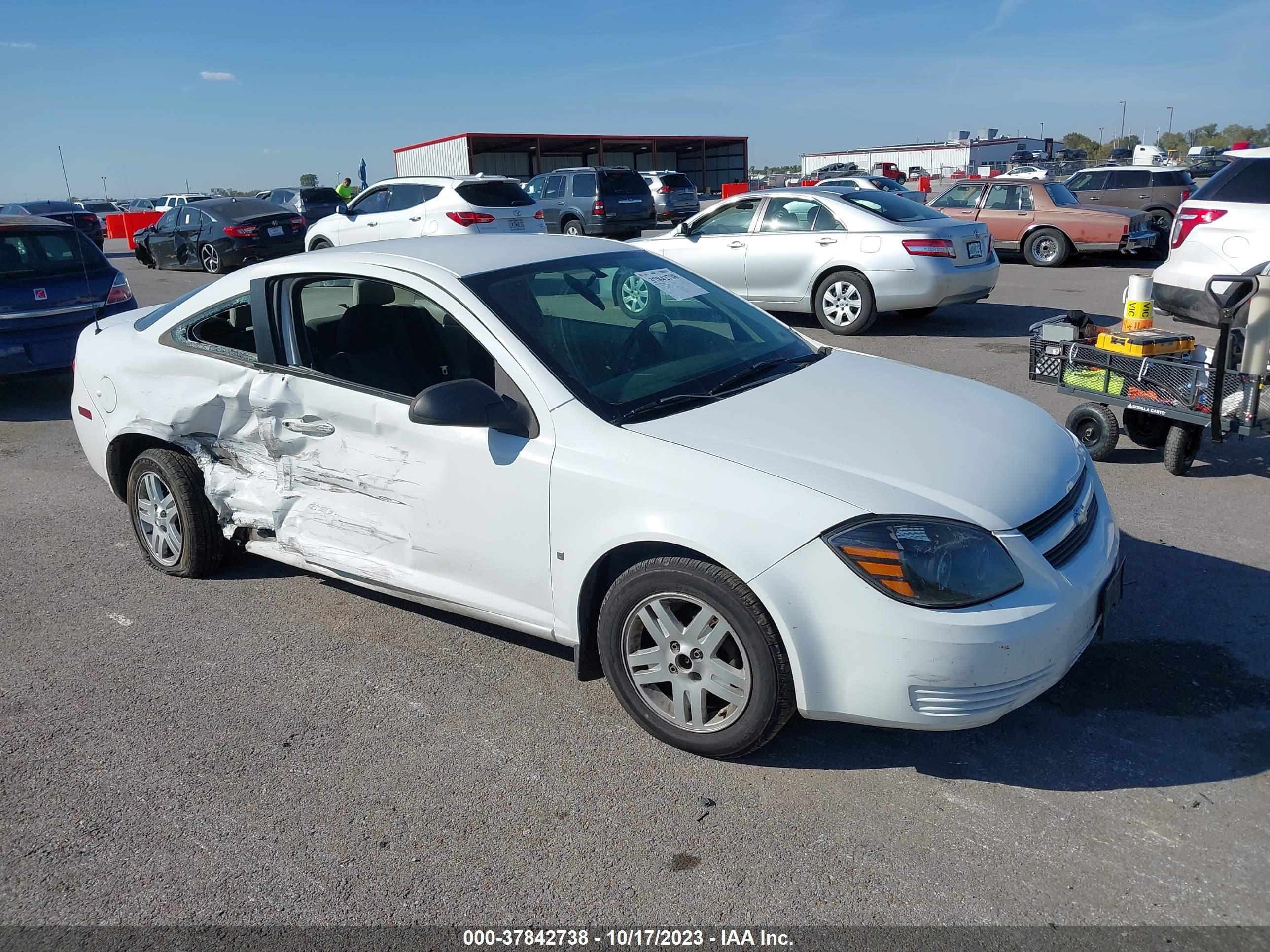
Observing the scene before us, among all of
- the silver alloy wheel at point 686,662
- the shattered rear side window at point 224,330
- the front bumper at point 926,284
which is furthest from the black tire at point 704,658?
the front bumper at point 926,284

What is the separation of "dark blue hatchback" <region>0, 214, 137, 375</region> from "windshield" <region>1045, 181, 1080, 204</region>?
1475cm

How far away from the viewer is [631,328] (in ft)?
13.4

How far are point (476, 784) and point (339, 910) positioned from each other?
0.63m

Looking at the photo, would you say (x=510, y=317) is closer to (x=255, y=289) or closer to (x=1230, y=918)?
(x=255, y=289)

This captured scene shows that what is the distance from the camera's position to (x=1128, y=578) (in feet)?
14.9

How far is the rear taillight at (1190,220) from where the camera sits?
6.63 metres

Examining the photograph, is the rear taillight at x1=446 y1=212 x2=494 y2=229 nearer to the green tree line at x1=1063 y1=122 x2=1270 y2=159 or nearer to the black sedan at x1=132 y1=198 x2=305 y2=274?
the black sedan at x1=132 y1=198 x2=305 y2=274

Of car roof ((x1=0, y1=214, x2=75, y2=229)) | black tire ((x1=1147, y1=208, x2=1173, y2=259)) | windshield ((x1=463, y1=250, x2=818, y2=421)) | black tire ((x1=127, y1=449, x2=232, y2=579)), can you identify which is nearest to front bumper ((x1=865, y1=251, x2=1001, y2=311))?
windshield ((x1=463, y1=250, x2=818, y2=421))

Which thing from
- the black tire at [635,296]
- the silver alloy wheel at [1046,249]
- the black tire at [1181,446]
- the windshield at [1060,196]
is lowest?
the black tire at [1181,446]

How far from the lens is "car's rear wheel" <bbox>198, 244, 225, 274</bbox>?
20203 mm

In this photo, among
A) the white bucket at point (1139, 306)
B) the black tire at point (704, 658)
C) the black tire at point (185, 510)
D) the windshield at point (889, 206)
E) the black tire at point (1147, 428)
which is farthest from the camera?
the windshield at point (889, 206)

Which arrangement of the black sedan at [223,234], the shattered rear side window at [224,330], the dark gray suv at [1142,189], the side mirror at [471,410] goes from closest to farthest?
the side mirror at [471,410] → the shattered rear side window at [224,330] → the dark gray suv at [1142,189] → the black sedan at [223,234]

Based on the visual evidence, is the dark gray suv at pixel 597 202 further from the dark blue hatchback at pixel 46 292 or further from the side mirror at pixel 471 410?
the side mirror at pixel 471 410

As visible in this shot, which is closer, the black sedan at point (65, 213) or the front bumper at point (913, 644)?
the front bumper at point (913, 644)
